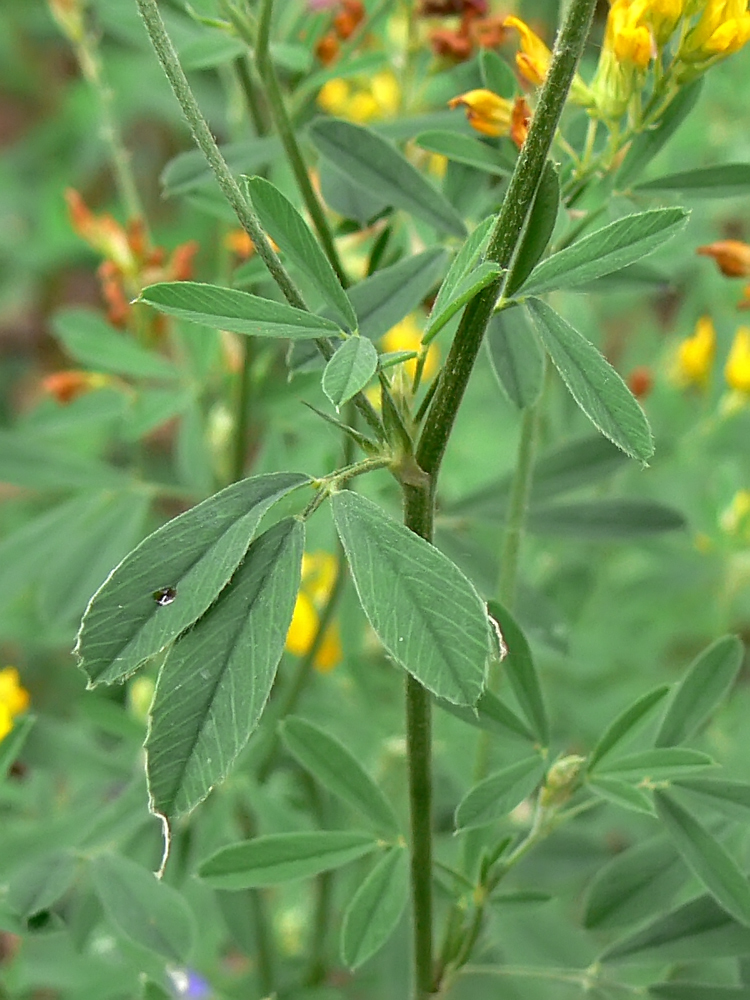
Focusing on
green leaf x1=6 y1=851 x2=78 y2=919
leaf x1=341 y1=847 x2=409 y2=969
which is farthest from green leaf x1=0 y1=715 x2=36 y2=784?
leaf x1=341 y1=847 x2=409 y2=969

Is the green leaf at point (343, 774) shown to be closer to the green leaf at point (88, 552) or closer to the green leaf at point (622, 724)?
the green leaf at point (622, 724)

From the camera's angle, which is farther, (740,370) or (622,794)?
(740,370)

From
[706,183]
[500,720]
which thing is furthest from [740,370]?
[500,720]

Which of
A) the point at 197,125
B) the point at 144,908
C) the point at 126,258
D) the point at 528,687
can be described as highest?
the point at 197,125

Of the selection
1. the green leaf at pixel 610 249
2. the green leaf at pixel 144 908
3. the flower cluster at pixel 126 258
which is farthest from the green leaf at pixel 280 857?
the flower cluster at pixel 126 258

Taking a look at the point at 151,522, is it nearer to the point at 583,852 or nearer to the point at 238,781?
the point at 238,781

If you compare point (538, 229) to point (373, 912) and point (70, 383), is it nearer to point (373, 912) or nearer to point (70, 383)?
point (373, 912)
